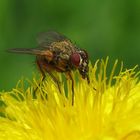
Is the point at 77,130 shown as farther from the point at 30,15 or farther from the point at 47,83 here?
the point at 30,15

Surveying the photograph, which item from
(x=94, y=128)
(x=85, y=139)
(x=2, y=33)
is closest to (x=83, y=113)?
(x=94, y=128)

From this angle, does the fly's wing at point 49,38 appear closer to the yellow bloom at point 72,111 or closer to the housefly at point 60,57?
the housefly at point 60,57

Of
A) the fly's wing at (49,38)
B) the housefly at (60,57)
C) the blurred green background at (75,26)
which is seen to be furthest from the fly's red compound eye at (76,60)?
the blurred green background at (75,26)

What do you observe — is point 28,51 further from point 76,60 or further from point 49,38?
point 49,38

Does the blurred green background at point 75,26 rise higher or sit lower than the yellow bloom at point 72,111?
higher

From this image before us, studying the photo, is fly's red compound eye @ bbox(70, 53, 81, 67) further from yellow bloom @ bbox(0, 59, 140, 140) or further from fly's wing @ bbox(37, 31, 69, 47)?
fly's wing @ bbox(37, 31, 69, 47)

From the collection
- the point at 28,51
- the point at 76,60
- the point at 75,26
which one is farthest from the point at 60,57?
the point at 75,26
